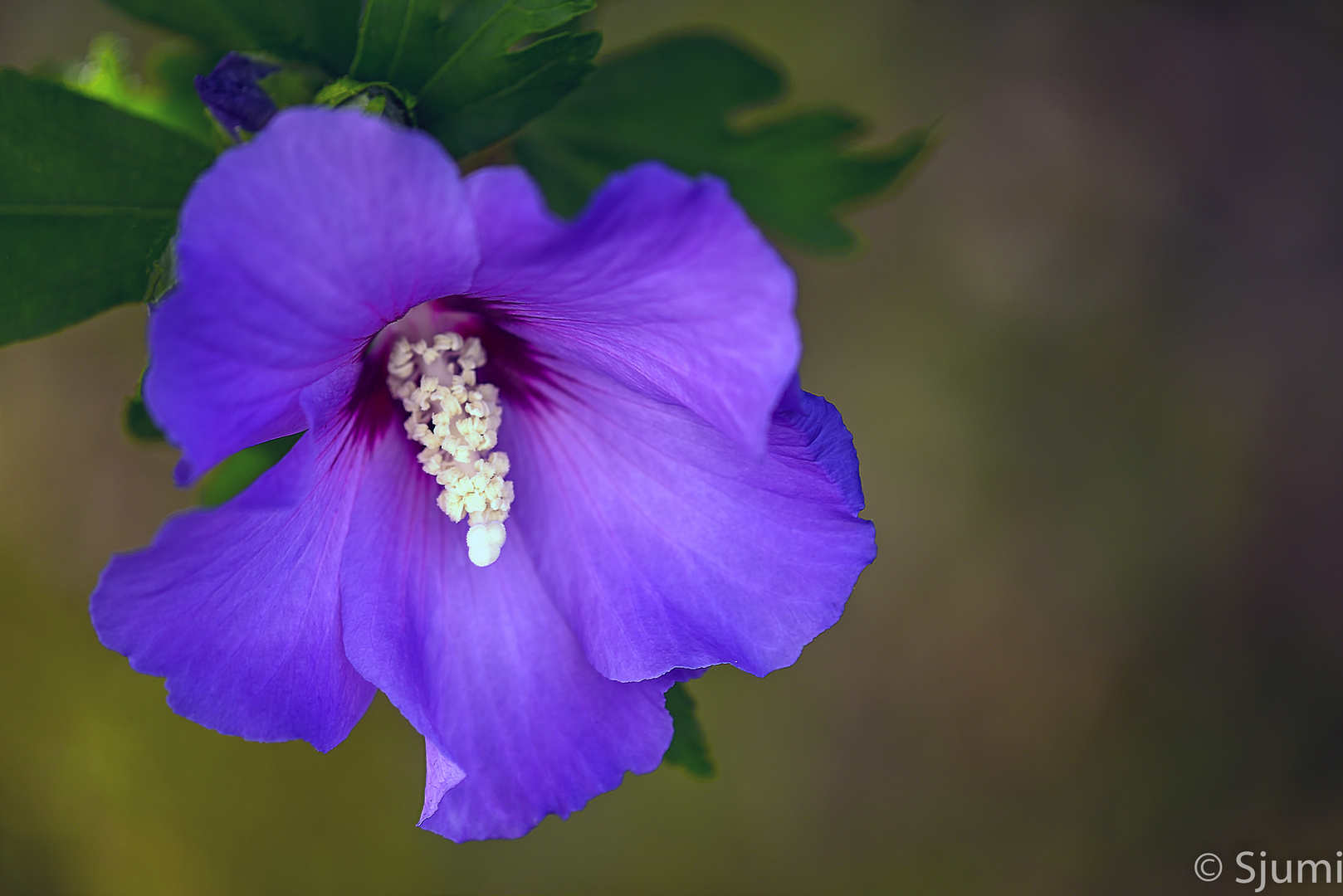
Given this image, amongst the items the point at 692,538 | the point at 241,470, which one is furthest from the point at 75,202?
the point at 692,538

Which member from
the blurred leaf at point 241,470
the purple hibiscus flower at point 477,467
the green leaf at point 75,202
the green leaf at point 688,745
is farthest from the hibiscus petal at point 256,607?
the green leaf at point 688,745

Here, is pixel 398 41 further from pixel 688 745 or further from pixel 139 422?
pixel 688 745

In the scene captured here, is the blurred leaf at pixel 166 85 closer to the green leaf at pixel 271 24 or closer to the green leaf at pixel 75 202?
the green leaf at pixel 271 24

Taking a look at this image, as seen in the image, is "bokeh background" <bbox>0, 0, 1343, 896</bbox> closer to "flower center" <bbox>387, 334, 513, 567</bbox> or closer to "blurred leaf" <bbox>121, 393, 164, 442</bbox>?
"blurred leaf" <bbox>121, 393, 164, 442</bbox>

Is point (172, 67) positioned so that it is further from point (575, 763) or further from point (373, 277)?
point (575, 763)

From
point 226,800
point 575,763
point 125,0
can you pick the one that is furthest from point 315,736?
point 226,800

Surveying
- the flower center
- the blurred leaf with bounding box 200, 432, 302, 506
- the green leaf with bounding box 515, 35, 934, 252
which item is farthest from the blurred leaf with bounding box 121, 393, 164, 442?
the green leaf with bounding box 515, 35, 934, 252
